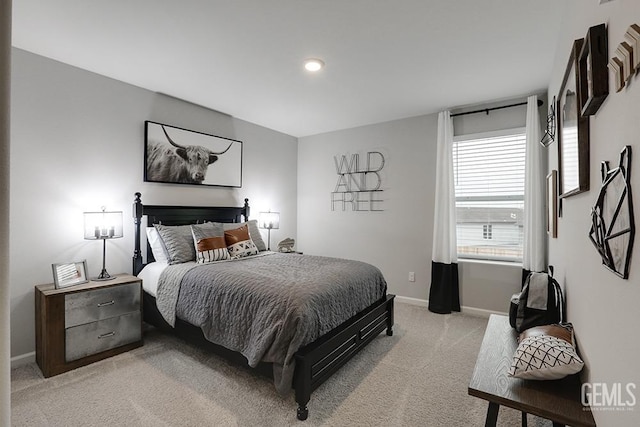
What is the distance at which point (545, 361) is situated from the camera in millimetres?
1241

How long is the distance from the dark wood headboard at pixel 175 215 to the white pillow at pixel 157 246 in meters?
0.13

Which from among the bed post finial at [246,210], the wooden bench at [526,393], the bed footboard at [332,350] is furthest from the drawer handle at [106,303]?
the wooden bench at [526,393]

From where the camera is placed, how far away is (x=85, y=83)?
9.52 feet

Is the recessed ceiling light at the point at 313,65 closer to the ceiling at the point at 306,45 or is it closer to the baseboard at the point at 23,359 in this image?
the ceiling at the point at 306,45

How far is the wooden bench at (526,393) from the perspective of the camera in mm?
1110

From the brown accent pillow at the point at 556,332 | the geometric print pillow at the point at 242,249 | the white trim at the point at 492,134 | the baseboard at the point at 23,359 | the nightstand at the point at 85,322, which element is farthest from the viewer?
the white trim at the point at 492,134

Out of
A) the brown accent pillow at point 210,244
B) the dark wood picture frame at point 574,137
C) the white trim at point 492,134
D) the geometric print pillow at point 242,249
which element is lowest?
the geometric print pillow at point 242,249

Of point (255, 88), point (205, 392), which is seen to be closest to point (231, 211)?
point (255, 88)

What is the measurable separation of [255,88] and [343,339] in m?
2.64

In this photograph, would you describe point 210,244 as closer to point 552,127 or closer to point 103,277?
point 103,277

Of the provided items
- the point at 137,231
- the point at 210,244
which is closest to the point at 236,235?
the point at 210,244

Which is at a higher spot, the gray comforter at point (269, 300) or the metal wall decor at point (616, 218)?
the metal wall decor at point (616, 218)

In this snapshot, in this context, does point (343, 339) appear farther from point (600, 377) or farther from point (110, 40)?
point (110, 40)

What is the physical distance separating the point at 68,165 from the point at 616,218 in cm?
367
